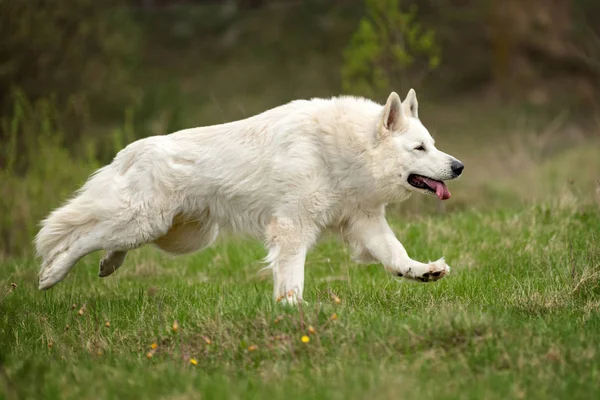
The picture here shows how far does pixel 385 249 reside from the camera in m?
6.12

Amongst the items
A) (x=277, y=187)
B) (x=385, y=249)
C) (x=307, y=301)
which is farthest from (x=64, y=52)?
(x=385, y=249)

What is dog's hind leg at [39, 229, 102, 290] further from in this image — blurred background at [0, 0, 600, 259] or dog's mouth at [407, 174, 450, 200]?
dog's mouth at [407, 174, 450, 200]

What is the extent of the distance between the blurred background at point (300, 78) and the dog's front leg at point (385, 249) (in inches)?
79.0

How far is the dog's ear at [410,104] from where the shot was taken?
6313 millimetres

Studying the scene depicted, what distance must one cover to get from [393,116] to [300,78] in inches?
778

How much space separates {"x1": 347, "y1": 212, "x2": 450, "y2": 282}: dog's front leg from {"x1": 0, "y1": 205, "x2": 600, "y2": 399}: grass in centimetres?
21

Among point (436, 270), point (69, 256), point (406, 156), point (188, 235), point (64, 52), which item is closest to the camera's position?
point (436, 270)

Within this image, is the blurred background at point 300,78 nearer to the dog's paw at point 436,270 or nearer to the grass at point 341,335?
the grass at point 341,335

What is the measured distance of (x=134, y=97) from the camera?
17.9m

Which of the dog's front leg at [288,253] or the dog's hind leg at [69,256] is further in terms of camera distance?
the dog's hind leg at [69,256]

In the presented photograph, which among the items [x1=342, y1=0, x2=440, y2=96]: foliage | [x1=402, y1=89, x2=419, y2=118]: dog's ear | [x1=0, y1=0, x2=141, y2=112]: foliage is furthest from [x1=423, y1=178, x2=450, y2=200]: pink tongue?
[x1=0, y1=0, x2=141, y2=112]: foliage

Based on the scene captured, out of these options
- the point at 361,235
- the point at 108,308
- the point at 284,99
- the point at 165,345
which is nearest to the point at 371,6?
the point at 361,235

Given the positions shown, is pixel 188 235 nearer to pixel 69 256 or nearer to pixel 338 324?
pixel 69 256

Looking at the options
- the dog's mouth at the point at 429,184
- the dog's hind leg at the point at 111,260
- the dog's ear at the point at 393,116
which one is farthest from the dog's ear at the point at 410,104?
the dog's hind leg at the point at 111,260
